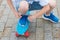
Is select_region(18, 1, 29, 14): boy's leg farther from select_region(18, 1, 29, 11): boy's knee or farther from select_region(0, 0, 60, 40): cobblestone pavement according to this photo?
select_region(0, 0, 60, 40): cobblestone pavement

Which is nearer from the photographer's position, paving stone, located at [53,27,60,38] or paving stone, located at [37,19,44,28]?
paving stone, located at [53,27,60,38]

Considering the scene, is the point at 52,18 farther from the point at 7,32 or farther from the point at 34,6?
the point at 7,32

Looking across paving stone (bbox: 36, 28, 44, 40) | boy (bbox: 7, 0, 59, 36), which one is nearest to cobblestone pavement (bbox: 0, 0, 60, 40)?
paving stone (bbox: 36, 28, 44, 40)

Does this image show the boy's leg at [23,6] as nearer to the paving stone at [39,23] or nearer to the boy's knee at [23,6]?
the boy's knee at [23,6]

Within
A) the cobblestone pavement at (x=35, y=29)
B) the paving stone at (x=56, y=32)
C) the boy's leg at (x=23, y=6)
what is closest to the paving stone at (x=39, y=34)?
the cobblestone pavement at (x=35, y=29)

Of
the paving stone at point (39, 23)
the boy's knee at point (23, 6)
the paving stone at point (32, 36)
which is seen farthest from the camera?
the paving stone at point (39, 23)

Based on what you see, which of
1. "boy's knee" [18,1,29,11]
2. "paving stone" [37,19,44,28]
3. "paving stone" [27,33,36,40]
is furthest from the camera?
"paving stone" [37,19,44,28]

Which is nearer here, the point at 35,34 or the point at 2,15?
the point at 35,34

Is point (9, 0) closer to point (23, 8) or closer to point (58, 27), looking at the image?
point (23, 8)

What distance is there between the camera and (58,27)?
5.36ft

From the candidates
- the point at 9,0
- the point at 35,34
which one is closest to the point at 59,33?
the point at 35,34

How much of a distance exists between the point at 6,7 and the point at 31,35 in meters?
0.65

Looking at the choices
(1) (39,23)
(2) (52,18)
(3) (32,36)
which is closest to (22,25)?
(3) (32,36)

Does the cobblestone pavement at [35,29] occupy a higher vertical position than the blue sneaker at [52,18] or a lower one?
lower
